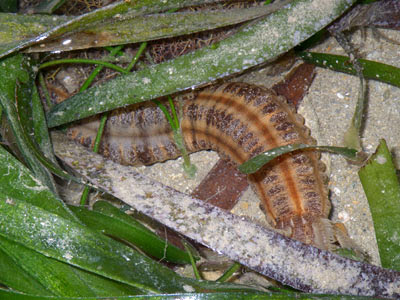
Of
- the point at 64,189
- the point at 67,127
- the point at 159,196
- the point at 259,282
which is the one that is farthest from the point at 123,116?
the point at 259,282

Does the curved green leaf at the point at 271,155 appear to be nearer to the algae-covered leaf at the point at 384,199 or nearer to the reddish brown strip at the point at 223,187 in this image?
the algae-covered leaf at the point at 384,199

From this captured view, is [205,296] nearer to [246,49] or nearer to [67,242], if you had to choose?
[67,242]

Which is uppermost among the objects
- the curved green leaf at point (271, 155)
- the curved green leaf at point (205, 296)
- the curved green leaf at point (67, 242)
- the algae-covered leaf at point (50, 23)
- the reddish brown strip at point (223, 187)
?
the algae-covered leaf at point (50, 23)

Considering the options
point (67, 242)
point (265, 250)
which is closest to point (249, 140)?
point (265, 250)

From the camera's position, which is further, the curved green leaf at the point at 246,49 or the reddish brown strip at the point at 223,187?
the reddish brown strip at the point at 223,187

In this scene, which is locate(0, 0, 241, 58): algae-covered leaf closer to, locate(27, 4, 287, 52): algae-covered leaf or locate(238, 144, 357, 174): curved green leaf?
locate(27, 4, 287, 52): algae-covered leaf

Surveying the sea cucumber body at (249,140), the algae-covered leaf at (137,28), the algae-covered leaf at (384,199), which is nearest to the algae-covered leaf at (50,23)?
the algae-covered leaf at (137,28)
